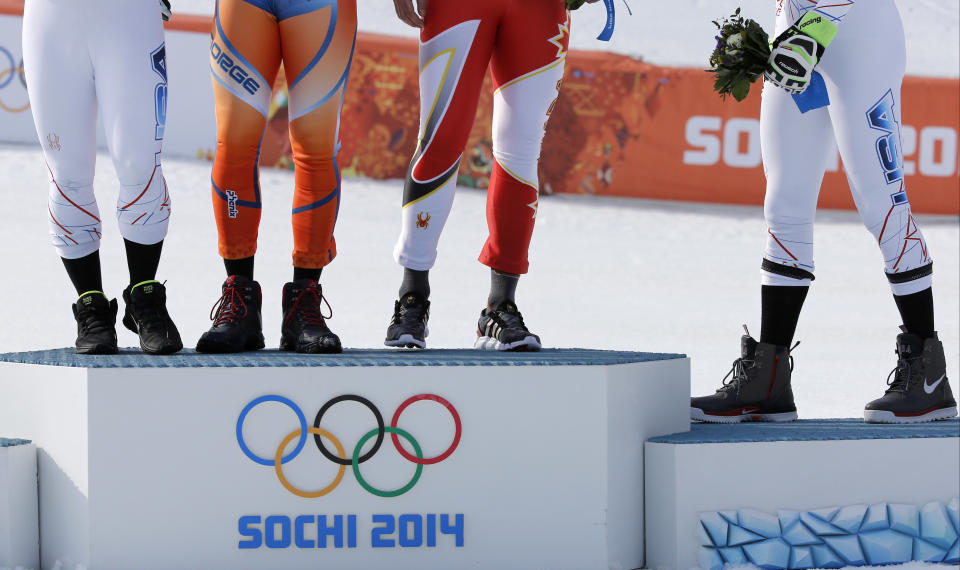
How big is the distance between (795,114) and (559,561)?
1.53 metres

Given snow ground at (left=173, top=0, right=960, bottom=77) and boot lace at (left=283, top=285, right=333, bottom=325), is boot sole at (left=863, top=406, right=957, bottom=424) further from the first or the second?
snow ground at (left=173, top=0, right=960, bottom=77)

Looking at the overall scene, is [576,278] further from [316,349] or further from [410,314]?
[316,349]

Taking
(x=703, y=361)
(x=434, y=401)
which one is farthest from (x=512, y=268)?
(x=703, y=361)

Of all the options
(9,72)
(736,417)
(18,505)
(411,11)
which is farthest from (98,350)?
(9,72)

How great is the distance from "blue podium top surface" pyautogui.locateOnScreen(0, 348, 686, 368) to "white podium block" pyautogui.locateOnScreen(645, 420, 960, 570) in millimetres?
315

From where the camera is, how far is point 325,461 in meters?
2.58

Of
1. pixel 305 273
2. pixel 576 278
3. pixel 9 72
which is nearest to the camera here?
pixel 305 273

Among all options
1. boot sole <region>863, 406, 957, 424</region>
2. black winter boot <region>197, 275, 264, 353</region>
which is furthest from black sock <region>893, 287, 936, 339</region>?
black winter boot <region>197, 275, 264, 353</region>

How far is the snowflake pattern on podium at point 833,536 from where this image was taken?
2689 mm

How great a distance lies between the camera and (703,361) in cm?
593

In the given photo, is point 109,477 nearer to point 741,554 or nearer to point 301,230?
point 301,230

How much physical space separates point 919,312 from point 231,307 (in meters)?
2.04

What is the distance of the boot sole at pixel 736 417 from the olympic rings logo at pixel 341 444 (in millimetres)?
1025

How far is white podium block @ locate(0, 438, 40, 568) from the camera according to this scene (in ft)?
8.18
